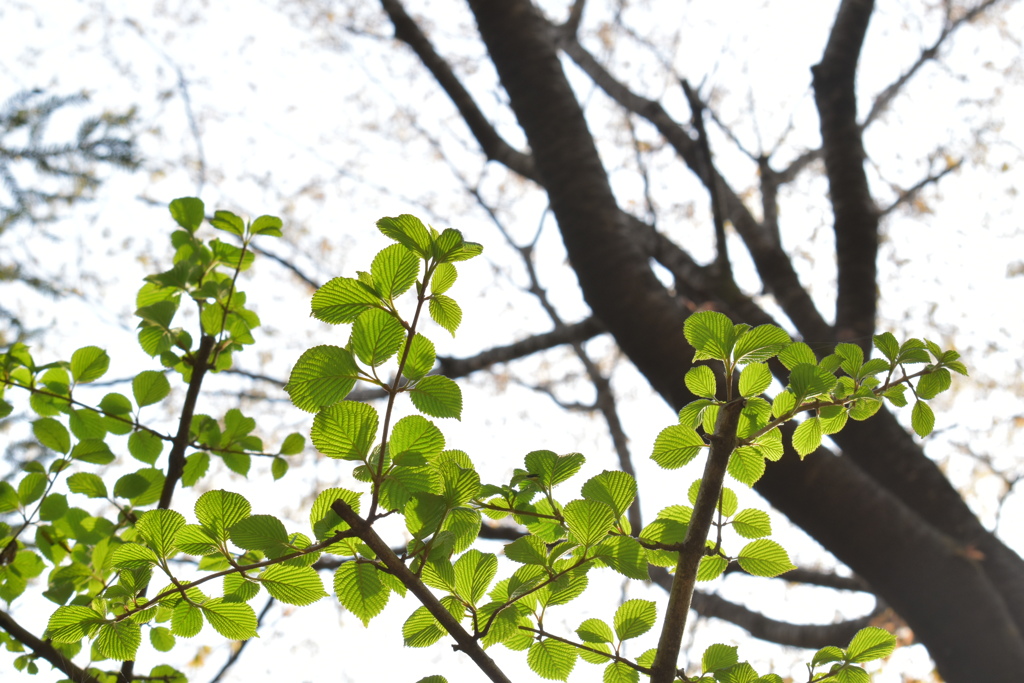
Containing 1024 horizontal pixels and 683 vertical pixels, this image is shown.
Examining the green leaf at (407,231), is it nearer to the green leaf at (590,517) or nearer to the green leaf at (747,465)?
the green leaf at (590,517)

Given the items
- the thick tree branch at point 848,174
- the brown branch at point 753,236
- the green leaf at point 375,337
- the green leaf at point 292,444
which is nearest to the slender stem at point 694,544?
the green leaf at point 375,337

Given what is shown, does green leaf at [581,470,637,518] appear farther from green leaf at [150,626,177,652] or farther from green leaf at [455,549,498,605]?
green leaf at [150,626,177,652]

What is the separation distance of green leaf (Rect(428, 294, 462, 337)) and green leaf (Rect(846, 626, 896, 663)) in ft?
1.43

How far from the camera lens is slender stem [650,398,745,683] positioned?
45 cm

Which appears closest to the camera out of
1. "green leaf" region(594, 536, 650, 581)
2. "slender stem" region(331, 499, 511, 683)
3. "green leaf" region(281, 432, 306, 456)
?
"slender stem" region(331, 499, 511, 683)

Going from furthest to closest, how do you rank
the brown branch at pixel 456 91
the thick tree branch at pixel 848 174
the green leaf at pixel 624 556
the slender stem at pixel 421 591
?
the brown branch at pixel 456 91
the thick tree branch at pixel 848 174
the green leaf at pixel 624 556
the slender stem at pixel 421 591

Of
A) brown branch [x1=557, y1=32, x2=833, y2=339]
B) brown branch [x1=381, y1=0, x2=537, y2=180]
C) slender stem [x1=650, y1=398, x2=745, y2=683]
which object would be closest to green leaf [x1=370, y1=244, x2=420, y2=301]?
slender stem [x1=650, y1=398, x2=745, y2=683]

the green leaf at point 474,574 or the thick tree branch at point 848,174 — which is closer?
the green leaf at point 474,574

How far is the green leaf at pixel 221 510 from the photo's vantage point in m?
0.46

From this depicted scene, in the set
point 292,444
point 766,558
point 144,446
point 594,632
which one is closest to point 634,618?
point 594,632

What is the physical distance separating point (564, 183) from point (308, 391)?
1452mm

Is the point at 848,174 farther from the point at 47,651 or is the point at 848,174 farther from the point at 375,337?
the point at 47,651

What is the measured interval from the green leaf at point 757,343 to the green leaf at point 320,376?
0.30 metres

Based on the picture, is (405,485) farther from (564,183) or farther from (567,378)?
(567,378)
